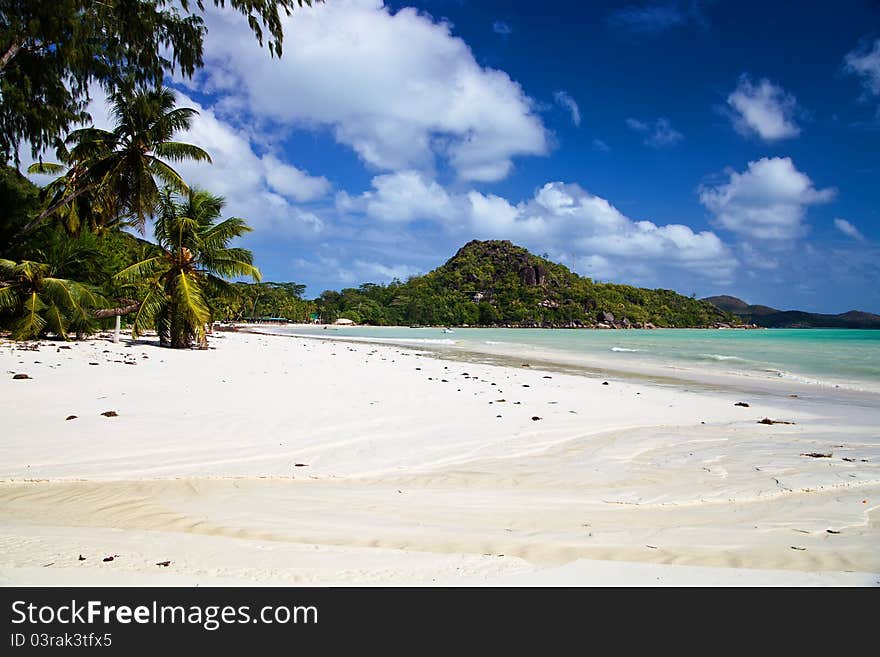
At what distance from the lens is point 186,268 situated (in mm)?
19828

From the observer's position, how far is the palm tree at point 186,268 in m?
19.4

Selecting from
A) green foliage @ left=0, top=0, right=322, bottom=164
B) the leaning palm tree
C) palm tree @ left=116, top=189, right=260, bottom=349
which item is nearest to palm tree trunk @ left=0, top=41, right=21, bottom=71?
green foliage @ left=0, top=0, right=322, bottom=164

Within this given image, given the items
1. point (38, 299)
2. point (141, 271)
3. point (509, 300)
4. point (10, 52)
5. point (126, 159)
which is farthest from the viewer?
point (509, 300)

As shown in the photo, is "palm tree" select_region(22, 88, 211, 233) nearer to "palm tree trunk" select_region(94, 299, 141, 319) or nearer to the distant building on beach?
"palm tree trunk" select_region(94, 299, 141, 319)

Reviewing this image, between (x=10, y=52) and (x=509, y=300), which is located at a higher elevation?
(x=509, y=300)

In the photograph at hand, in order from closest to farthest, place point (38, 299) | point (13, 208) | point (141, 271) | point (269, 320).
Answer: point (38, 299), point (141, 271), point (13, 208), point (269, 320)

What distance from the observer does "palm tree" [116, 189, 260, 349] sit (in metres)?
19.4

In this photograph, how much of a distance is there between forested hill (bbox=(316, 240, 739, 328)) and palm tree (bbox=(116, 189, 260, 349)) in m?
112

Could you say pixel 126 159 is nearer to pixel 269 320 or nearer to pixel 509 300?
pixel 269 320

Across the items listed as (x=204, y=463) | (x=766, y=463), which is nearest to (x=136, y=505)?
(x=204, y=463)

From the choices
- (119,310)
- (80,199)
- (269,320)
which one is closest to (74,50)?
(80,199)

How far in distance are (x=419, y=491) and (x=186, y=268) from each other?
19113 mm
